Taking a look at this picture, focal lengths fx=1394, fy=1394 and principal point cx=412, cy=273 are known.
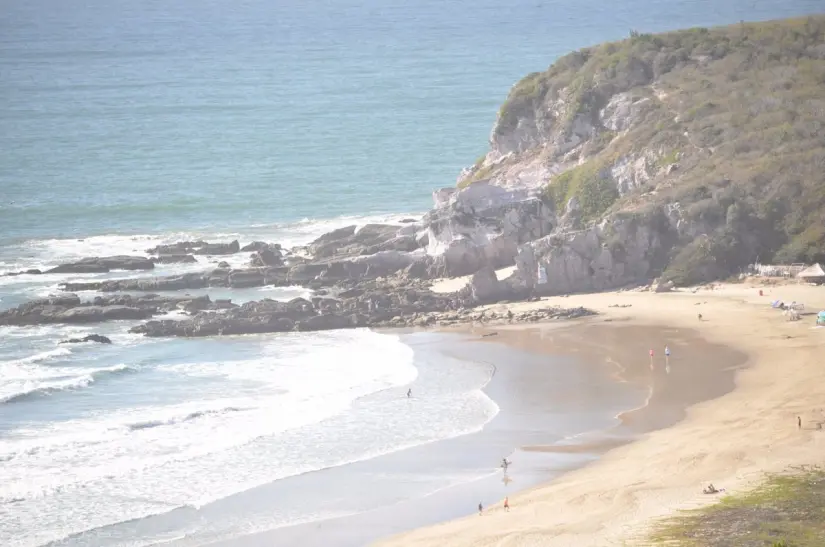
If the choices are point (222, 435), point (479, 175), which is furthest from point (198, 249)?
point (222, 435)

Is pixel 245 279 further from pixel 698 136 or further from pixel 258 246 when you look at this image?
pixel 698 136

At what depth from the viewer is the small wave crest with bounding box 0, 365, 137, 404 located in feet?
158

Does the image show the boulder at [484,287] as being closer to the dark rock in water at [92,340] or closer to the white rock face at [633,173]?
the white rock face at [633,173]

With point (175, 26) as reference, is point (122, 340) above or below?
below

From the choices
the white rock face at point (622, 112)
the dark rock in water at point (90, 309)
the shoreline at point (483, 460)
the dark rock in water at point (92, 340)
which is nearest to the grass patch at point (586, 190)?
the white rock face at point (622, 112)

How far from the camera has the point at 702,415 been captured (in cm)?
4253

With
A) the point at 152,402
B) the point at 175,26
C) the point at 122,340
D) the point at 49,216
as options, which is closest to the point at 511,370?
the point at 152,402

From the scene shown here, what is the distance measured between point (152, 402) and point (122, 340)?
9384 mm

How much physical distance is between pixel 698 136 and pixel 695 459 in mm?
30356

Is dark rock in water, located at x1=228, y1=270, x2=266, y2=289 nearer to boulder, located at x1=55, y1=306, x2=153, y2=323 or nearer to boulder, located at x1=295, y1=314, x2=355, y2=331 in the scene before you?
boulder, located at x1=55, y1=306, x2=153, y2=323

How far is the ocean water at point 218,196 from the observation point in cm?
4144

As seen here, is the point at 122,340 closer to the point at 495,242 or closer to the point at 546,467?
the point at 495,242

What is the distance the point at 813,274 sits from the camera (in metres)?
56.3

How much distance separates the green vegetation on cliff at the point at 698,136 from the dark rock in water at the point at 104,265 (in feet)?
58.8
